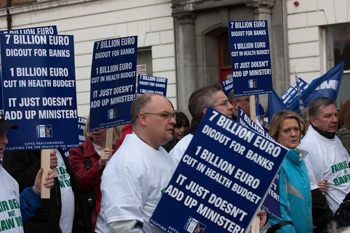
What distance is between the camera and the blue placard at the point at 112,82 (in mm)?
5512

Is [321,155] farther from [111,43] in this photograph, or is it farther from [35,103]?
[35,103]

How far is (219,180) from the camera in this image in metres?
3.34

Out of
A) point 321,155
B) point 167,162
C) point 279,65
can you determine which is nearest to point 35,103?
point 167,162

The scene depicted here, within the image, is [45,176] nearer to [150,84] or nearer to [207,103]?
[207,103]

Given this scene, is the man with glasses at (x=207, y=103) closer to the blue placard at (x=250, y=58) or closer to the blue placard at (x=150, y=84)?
the blue placard at (x=250, y=58)

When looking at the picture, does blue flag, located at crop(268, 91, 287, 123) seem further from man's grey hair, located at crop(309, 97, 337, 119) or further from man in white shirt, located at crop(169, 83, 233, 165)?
man in white shirt, located at crop(169, 83, 233, 165)

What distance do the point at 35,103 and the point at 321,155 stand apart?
260cm

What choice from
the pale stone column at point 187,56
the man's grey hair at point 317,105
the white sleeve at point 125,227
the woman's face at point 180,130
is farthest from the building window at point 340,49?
the white sleeve at point 125,227

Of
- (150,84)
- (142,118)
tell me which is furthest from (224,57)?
(142,118)

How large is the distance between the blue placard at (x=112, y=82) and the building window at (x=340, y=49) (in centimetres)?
858

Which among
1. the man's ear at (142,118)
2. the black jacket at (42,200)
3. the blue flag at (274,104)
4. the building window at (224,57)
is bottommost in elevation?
the black jacket at (42,200)

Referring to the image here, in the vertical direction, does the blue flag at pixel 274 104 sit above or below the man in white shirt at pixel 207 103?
below

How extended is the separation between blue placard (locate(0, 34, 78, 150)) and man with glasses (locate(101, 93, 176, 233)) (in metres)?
0.91

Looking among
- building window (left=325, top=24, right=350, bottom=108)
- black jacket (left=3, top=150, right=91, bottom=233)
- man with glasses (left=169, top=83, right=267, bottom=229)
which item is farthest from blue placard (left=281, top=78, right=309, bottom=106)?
building window (left=325, top=24, right=350, bottom=108)
